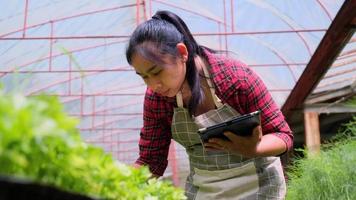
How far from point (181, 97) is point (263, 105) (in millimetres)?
242

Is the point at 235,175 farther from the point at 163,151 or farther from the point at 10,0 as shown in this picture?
the point at 10,0

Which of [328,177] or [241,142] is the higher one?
[241,142]

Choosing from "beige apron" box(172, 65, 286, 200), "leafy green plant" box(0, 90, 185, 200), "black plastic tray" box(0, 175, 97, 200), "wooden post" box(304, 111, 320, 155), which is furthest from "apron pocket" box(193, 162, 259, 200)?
"wooden post" box(304, 111, 320, 155)

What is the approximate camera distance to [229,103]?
1562 mm

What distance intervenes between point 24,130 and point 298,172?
2313 millimetres

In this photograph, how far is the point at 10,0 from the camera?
580 cm

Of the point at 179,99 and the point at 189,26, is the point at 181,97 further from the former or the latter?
the point at 189,26

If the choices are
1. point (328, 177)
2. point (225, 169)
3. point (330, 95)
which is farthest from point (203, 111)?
point (330, 95)

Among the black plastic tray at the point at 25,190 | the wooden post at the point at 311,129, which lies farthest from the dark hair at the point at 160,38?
the wooden post at the point at 311,129

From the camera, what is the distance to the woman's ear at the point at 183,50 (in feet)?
4.55

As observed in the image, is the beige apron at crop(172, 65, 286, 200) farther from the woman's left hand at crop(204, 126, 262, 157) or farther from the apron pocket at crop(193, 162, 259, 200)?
the woman's left hand at crop(204, 126, 262, 157)

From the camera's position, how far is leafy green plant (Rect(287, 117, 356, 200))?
2.14m

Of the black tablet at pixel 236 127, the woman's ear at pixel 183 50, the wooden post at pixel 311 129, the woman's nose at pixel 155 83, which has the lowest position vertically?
the wooden post at pixel 311 129

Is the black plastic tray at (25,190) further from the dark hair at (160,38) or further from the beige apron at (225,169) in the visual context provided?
the beige apron at (225,169)
